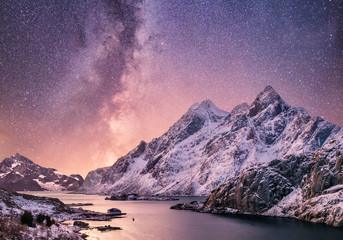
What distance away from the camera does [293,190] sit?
103688 mm

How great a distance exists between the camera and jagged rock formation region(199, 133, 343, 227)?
80.2 m

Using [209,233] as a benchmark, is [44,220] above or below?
above

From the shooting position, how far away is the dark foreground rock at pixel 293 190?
263ft

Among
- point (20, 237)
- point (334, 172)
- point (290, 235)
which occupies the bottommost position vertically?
point (290, 235)

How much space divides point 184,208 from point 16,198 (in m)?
82.5

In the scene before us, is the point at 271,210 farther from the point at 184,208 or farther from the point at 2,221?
the point at 2,221

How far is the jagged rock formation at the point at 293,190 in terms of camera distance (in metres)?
80.2

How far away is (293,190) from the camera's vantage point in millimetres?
103688

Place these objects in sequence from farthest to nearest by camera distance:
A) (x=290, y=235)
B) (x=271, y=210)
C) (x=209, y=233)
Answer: (x=271, y=210) < (x=209, y=233) < (x=290, y=235)

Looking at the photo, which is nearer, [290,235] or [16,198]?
[290,235]

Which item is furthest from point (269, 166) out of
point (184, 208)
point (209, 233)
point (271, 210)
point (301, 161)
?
point (209, 233)

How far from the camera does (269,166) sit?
11812 cm

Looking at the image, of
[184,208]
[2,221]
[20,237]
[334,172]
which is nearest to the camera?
[20,237]

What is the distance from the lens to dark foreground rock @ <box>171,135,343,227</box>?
8025 cm
